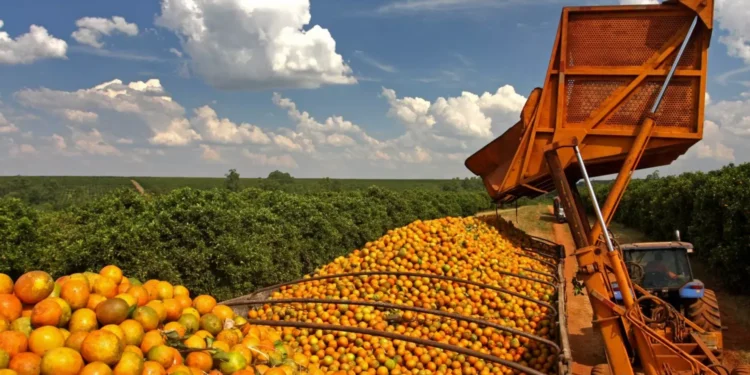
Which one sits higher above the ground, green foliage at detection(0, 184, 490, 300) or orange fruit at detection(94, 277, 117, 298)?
orange fruit at detection(94, 277, 117, 298)

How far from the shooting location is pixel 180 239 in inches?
417

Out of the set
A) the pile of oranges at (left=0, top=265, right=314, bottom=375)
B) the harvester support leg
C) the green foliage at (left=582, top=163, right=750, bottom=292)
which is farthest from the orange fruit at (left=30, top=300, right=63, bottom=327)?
the green foliage at (left=582, top=163, right=750, bottom=292)

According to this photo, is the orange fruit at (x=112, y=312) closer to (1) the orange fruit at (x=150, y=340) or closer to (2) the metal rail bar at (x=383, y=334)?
(1) the orange fruit at (x=150, y=340)

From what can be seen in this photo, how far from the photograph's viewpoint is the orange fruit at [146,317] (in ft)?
10.9

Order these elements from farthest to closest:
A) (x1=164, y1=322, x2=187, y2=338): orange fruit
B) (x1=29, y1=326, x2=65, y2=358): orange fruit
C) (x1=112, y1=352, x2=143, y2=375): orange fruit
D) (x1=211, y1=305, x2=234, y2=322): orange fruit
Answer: (x1=211, y1=305, x2=234, y2=322): orange fruit
(x1=164, y1=322, x2=187, y2=338): orange fruit
(x1=29, y1=326, x2=65, y2=358): orange fruit
(x1=112, y1=352, x2=143, y2=375): orange fruit

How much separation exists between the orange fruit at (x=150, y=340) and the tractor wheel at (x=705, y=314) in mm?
8499

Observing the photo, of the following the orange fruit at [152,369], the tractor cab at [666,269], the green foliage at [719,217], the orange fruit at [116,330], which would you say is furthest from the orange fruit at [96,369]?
the green foliage at [719,217]

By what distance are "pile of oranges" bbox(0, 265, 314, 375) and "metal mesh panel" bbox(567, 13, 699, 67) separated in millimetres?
4745

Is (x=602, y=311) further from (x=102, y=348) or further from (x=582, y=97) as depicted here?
(x=102, y=348)

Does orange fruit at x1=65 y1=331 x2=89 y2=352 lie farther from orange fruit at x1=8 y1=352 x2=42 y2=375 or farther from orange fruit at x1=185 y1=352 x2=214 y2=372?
orange fruit at x1=185 y1=352 x2=214 y2=372

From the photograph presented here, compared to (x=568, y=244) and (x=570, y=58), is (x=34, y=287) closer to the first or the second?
(x=570, y=58)

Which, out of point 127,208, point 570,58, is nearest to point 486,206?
point 127,208

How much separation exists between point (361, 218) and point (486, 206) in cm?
3239

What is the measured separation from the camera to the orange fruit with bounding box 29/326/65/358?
286 centimetres
